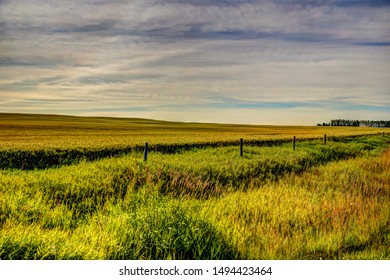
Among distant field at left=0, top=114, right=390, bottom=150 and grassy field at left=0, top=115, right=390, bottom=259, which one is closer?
grassy field at left=0, top=115, right=390, bottom=259

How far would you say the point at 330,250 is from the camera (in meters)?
6.01

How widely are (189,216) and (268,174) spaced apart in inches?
353

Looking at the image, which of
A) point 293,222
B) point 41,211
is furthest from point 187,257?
point 41,211

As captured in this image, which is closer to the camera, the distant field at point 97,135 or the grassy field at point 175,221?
the grassy field at point 175,221

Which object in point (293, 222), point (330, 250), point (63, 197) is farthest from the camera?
point (63, 197)

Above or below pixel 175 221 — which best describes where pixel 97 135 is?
below

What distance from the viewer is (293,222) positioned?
746 cm

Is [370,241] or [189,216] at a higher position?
[189,216]

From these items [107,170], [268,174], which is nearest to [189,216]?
[107,170]

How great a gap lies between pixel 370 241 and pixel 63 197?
6.99 m

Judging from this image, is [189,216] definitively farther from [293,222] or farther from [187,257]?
Result: [293,222]

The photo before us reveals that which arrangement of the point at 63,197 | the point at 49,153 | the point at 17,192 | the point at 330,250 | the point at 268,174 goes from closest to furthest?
the point at 330,250 < the point at 17,192 < the point at 63,197 < the point at 268,174 < the point at 49,153

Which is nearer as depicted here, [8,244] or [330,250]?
[8,244]

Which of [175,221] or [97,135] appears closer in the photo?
[175,221]
